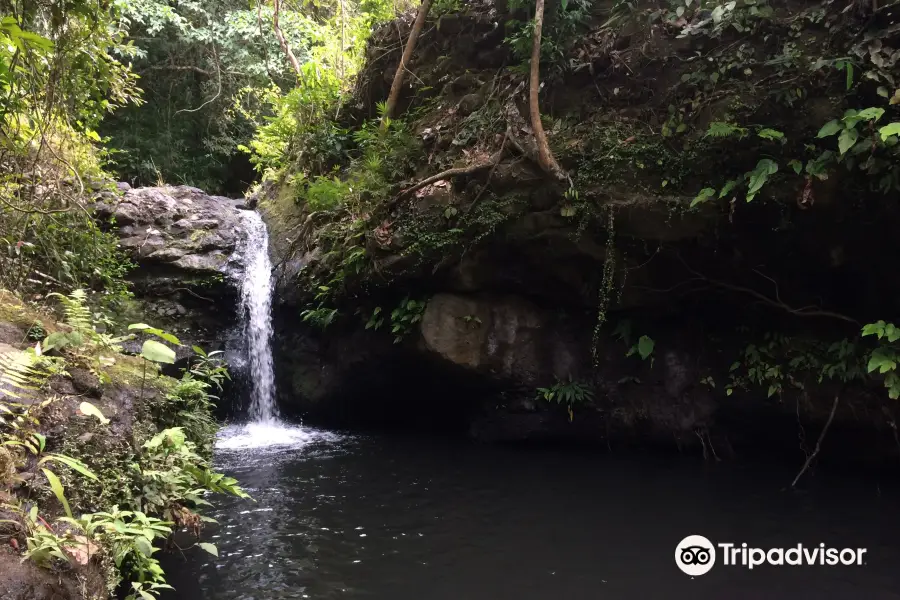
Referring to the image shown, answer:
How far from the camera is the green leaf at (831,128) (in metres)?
5.56

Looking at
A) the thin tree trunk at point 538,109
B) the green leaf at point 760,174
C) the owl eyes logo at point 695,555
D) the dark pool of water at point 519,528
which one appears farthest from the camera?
the thin tree trunk at point 538,109

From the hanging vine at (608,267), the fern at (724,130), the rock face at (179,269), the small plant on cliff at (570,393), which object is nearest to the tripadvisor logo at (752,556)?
the hanging vine at (608,267)

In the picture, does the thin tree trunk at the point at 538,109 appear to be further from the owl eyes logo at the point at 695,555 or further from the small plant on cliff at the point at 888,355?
the owl eyes logo at the point at 695,555

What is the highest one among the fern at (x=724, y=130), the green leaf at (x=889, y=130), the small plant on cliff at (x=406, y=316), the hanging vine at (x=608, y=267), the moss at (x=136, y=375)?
the fern at (x=724, y=130)

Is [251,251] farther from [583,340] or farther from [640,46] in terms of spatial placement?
[640,46]

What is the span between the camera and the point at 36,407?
11.1 feet

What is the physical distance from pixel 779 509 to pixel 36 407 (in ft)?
20.6

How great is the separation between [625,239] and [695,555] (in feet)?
12.4

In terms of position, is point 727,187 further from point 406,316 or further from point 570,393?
point 406,316

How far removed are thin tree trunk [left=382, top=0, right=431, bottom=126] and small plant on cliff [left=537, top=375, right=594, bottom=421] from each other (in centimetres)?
517

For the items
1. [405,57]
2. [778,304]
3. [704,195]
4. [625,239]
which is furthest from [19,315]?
[778,304]

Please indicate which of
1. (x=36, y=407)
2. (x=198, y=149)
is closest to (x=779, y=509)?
(x=36, y=407)

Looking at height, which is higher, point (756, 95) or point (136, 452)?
point (756, 95)

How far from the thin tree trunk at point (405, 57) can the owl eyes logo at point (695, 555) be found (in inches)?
301
